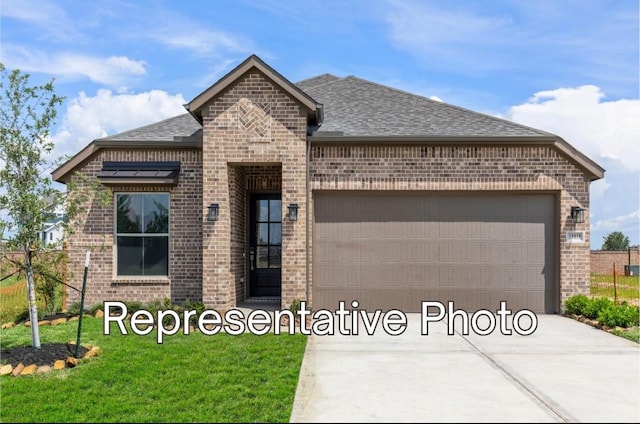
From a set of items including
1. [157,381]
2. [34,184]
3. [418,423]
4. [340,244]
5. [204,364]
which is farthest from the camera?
[340,244]

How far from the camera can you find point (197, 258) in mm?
12602

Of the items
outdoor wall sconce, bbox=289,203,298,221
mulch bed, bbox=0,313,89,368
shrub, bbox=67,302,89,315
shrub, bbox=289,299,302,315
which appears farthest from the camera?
shrub, bbox=67,302,89,315

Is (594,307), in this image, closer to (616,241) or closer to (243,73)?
(243,73)

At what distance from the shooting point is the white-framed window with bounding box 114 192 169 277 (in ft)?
41.7

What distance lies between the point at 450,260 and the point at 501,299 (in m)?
1.36

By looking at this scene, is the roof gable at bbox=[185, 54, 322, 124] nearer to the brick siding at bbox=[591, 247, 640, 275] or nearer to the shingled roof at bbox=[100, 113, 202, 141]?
the shingled roof at bbox=[100, 113, 202, 141]

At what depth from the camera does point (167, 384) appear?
6762 millimetres

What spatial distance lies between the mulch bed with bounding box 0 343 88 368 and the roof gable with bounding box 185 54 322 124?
17.6 ft

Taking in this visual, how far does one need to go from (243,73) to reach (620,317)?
27.7 feet

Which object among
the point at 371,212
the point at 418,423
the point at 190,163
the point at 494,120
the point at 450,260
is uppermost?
the point at 494,120

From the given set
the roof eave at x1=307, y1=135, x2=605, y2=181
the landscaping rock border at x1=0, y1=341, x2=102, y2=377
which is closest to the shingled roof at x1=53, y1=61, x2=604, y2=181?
the roof eave at x1=307, y1=135, x2=605, y2=181

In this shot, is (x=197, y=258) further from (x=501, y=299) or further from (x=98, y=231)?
(x=501, y=299)

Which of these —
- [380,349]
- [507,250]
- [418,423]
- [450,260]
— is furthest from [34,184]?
[507,250]

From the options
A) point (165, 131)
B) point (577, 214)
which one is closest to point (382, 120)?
point (577, 214)
